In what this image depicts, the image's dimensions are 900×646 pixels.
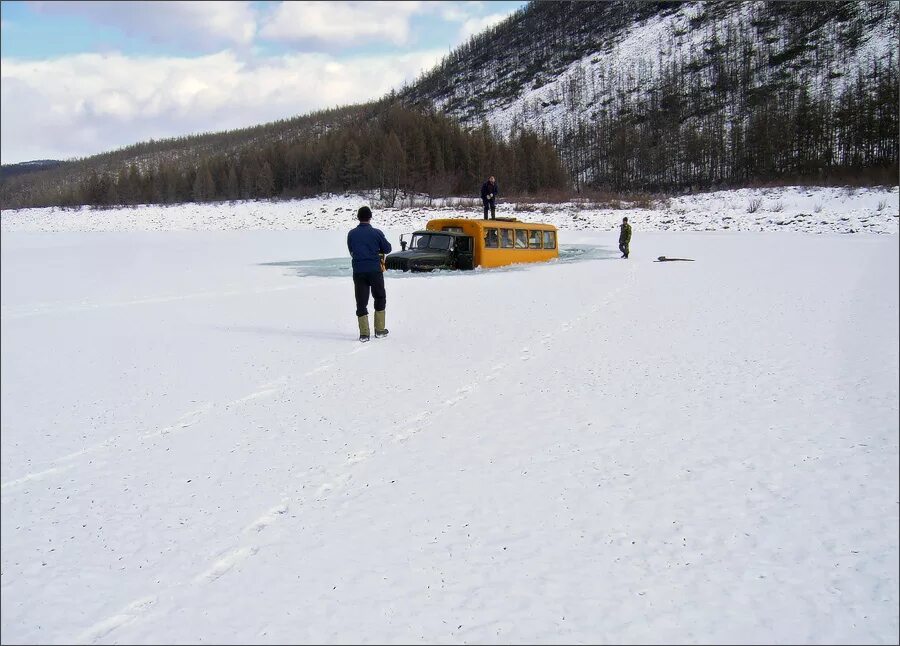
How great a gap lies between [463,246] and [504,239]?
187cm

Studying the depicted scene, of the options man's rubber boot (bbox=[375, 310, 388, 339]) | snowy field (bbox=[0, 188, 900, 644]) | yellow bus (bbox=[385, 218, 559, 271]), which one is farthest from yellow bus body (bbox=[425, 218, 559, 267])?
man's rubber boot (bbox=[375, 310, 388, 339])

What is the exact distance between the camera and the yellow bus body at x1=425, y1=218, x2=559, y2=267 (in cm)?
2042

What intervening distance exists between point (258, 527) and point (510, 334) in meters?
6.54

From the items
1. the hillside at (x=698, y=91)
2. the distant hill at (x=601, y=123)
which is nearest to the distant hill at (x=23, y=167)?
the distant hill at (x=601, y=123)

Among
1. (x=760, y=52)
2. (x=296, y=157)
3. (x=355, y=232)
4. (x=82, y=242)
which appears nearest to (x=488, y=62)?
(x=760, y=52)

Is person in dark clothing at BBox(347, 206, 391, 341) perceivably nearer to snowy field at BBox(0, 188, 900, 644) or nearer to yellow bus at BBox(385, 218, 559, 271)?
snowy field at BBox(0, 188, 900, 644)

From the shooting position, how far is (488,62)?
6594 inches

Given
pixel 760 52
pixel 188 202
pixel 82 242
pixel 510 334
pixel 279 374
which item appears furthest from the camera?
pixel 760 52

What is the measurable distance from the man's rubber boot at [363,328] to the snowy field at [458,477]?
0.25 meters

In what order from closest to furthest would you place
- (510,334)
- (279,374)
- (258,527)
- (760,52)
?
(258,527)
(279,374)
(510,334)
(760,52)

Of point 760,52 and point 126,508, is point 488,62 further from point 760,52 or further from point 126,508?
point 126,508

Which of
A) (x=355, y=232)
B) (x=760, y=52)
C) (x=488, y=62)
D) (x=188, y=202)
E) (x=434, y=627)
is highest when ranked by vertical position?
(x=488, y=62)

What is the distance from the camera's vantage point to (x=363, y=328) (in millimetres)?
9891

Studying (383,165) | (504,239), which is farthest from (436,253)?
(383,165)
